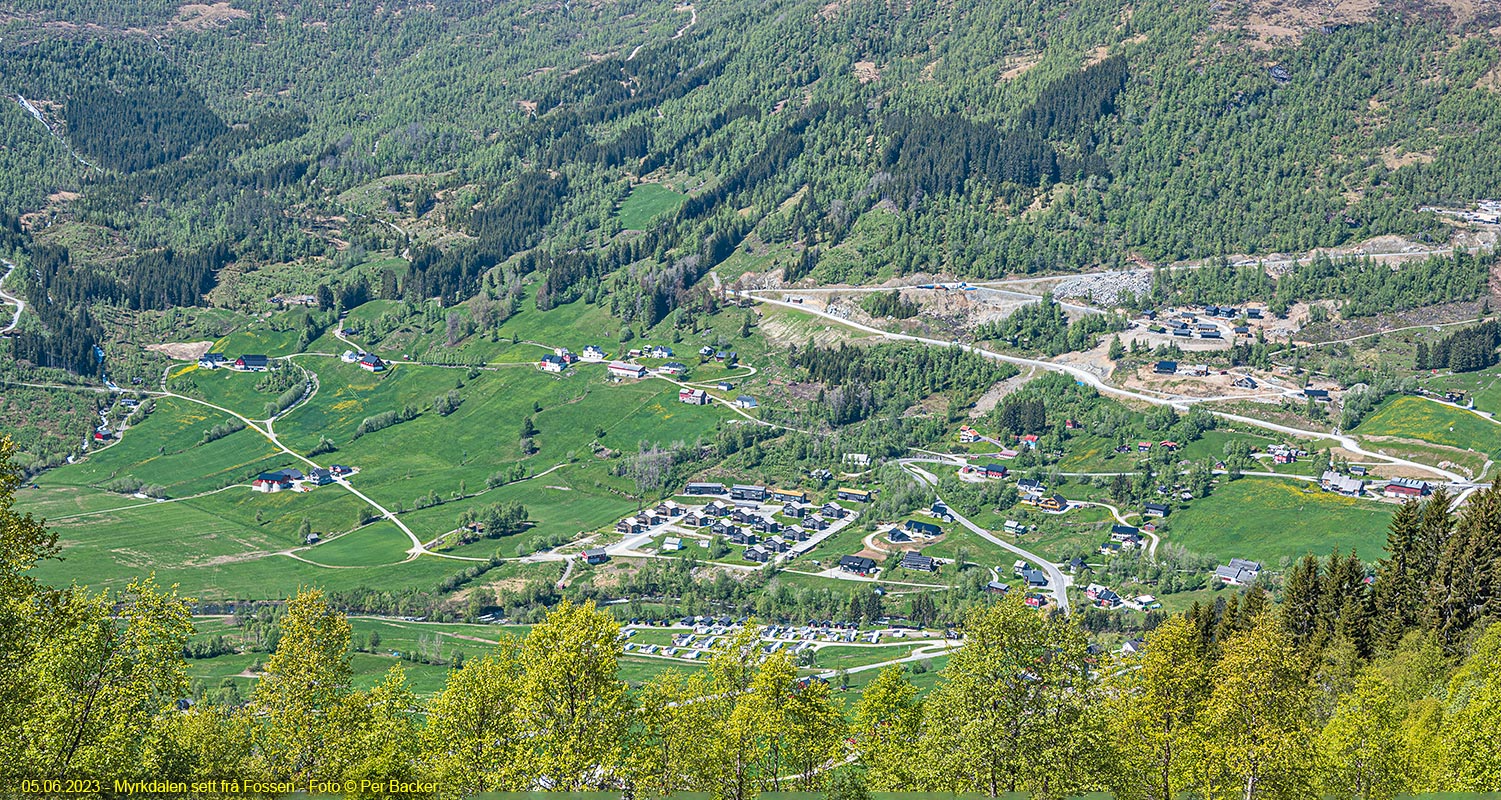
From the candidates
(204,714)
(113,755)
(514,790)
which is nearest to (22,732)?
(113,755)

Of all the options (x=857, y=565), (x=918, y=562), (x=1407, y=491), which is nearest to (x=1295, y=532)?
(x=1407, y=491)

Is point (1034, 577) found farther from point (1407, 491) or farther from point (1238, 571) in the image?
point (1407, 491)

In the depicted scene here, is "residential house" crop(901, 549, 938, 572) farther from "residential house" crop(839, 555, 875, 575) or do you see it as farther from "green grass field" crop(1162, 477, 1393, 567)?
"green grass field" crop(1162, 477, 1393, 567)

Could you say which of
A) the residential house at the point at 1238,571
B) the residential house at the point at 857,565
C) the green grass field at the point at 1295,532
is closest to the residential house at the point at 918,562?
the residential house at the point at 857,565

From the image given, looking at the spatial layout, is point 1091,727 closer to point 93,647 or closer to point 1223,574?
point 93,647

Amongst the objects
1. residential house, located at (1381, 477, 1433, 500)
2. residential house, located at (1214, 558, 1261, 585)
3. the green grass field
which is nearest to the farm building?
the green grass field

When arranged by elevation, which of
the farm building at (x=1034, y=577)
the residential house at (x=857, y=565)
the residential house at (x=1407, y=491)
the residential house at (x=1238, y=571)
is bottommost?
the residential house at (x=857, y=565)

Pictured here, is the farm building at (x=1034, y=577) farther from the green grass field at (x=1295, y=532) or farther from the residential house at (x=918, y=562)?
the green grass field at (x=1295, y=532)
